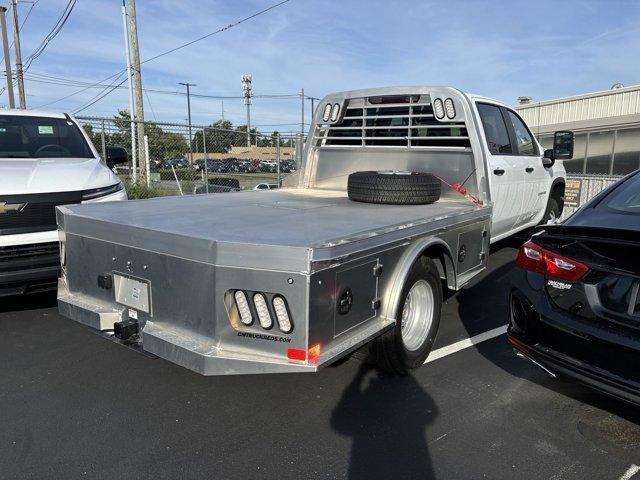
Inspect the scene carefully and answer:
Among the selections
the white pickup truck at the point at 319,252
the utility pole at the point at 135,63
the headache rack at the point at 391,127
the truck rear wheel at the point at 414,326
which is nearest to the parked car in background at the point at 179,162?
the utility pole at the point at 135,63

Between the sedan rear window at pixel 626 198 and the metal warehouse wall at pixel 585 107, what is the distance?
66.4 ft

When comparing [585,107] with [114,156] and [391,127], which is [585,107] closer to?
[391,127]

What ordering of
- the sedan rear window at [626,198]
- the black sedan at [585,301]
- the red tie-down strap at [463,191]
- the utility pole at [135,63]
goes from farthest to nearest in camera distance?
1. the utility pole at [135,63]
2. the red tie-down strap at [463,191]
3. the sedan rear window at [626,198]
4. the black sedan at [585,301]

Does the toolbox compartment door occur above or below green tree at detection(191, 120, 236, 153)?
below

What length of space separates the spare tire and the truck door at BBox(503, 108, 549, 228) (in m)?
1.73

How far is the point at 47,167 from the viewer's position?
5.27 meters

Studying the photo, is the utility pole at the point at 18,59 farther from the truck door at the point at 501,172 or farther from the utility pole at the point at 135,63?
the truck door at the point at 501,172

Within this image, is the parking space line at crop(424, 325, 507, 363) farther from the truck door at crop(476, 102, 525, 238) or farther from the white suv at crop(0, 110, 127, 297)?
the white suv at crop(0, 110, 127, 297)

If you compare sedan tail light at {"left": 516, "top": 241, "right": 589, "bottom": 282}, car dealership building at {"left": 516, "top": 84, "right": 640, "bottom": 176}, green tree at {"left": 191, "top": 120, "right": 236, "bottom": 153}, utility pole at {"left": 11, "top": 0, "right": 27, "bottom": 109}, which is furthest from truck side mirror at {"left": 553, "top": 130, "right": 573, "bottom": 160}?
utility pole at {"left": 11, "top": 0, "right": 27, "bottom": 109}

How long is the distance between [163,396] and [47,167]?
10.1 ft

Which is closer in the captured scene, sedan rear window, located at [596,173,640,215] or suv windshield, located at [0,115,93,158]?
sedan rear window, located at [596,173,640,215]

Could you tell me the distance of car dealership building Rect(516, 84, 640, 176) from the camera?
1833cm

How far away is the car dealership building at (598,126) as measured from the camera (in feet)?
60.1

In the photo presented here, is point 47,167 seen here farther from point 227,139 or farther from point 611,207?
point 227,139
